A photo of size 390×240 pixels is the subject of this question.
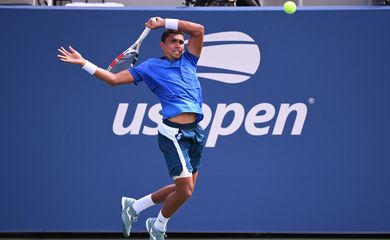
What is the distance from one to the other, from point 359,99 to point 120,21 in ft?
7.93

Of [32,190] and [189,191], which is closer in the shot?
[189,191]

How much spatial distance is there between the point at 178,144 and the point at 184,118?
223 millimetres

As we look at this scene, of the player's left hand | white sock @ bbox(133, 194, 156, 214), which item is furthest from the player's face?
white sock @ bbox(133, 194, 156, 214)

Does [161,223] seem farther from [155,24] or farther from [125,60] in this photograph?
[155,24]

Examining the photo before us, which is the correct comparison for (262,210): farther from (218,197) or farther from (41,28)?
(41,28)

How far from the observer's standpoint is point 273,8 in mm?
8914

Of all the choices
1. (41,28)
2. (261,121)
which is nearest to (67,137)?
(41,28)

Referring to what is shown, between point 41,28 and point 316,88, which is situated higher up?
point 41,28

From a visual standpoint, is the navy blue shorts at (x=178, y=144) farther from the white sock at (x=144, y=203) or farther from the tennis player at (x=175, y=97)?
the white sock at (x=144, y=203)

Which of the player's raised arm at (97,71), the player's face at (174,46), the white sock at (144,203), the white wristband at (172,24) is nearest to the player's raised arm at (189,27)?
the white wristband at (172,24)

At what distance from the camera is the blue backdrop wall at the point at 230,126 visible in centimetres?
894

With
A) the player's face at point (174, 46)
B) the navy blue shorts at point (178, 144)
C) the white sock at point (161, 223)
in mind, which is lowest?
the white sock at point (161, 223)

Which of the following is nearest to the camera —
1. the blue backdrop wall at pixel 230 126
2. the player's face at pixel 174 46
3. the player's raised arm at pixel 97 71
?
the player's raised arm at pixel 97 71

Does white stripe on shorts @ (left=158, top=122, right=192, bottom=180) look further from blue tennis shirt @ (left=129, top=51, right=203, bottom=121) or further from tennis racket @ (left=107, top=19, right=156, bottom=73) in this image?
tennis racket @ (left=107, top=19, right=156, bottom=73)
